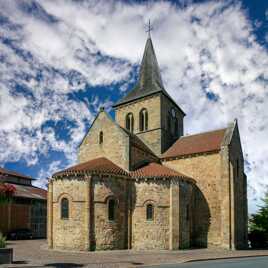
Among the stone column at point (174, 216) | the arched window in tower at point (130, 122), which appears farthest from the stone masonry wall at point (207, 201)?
the arched window in tower at point (130, 122)

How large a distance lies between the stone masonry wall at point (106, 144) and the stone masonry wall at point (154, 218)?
281 centimetres

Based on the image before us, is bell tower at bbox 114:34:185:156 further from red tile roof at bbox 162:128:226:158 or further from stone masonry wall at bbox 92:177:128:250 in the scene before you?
A: stone masonry wall at bbox 92:177:128:250

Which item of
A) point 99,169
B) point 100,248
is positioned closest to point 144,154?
point 99,169

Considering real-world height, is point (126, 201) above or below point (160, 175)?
below

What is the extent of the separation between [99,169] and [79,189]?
2.00 m

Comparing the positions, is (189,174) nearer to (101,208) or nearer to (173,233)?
(173,233)

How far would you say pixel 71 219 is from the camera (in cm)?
2297

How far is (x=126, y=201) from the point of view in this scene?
24328 mm

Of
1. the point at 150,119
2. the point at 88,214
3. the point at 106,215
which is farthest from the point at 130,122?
the point at 88,214

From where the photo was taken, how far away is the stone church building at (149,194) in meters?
23.0

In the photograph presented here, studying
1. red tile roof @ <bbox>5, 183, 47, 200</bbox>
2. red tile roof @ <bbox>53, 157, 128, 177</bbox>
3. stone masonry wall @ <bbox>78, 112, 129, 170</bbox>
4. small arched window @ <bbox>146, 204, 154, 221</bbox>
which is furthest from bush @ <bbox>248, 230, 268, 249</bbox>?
red tile roof @ <bbox>5, 183, 47, 200</bbox>

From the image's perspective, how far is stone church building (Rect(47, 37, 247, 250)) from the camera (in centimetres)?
2305

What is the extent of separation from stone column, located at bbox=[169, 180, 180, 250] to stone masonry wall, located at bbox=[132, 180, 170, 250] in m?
A: 0.30

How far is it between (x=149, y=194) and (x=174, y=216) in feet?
7.95
